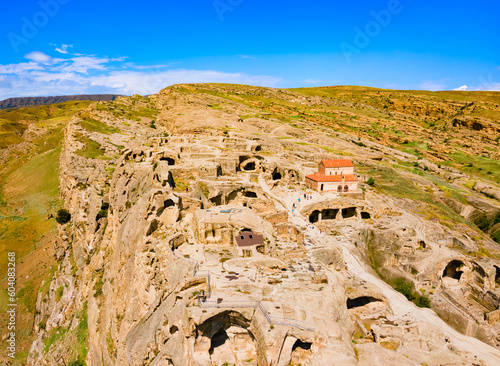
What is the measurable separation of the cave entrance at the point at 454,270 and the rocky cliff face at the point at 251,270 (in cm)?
26

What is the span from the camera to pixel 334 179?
49281 mm

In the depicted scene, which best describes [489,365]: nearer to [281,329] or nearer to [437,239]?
[281,329]

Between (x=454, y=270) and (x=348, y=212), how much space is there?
15347 mm

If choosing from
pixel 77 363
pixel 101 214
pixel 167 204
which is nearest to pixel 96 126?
pixel 101 214

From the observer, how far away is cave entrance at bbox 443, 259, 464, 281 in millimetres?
36709

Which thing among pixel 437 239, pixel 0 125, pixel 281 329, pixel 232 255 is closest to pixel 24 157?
pixel 0 125

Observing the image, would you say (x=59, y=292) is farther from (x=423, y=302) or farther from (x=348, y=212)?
(x=423, y=302)

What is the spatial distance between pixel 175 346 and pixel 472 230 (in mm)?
45595

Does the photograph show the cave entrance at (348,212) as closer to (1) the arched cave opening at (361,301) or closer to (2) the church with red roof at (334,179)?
(2) the church with red roof at (334,179)

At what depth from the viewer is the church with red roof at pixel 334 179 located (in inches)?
1930

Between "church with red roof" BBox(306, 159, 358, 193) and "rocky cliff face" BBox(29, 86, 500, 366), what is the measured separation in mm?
2400

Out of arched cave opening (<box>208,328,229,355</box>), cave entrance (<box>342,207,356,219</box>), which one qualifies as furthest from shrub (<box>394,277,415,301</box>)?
arched cave opening (<box>208,328,229,355</box>)

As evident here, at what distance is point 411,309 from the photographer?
26.7 metres

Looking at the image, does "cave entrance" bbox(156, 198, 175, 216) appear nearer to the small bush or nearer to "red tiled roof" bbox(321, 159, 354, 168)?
the small bush
